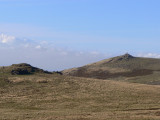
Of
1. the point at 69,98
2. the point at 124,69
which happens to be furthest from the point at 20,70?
the point at 124,69

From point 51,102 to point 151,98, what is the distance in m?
16.1

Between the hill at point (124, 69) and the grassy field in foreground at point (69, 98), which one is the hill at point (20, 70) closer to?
the grassy field in foreground at point (69, 98)

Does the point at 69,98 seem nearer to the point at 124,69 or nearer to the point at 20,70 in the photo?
the point at 20,70

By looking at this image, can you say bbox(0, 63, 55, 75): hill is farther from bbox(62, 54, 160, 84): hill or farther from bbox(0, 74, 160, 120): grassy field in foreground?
bbox(62, 54, 160, 84): hill

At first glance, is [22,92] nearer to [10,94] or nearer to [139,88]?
[10,94]

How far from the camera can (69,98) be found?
47406 millimetres

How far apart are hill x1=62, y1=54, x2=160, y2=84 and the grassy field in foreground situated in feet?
147

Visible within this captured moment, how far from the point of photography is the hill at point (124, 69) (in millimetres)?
106500

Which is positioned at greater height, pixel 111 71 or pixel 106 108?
pixel 111 71

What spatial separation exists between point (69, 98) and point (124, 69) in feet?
251

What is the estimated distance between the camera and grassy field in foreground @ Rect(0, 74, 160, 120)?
116ft

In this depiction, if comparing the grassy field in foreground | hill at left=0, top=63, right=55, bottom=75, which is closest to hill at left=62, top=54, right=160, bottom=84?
hill at left=0, top=63, right=55, bottom=75

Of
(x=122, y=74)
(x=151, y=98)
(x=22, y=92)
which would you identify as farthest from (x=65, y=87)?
(x=122, y=74)

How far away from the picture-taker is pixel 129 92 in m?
53.2
